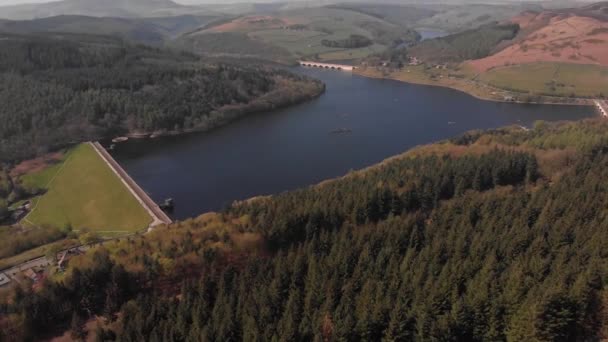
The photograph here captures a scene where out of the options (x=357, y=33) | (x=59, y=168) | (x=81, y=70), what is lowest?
(x=59, y=168)

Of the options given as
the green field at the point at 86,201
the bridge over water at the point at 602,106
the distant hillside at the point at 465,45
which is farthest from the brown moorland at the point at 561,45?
the green field at the point at 86,201

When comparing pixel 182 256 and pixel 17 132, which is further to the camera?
pixel 17 132

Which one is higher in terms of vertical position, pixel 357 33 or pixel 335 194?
pixel 357 33

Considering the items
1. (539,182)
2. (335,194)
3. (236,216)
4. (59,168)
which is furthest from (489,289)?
(59,168)

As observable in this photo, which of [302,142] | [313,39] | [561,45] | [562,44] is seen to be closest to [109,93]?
[302,142]

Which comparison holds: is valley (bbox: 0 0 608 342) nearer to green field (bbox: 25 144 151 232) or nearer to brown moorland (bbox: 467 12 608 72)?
green field (bbox: 25 144 151 232)

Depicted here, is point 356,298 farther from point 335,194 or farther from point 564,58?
point 564,58

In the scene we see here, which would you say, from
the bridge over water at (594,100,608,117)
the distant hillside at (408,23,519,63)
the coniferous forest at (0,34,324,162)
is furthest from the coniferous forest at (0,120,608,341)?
the distant hillside at (408,23,519,63)
